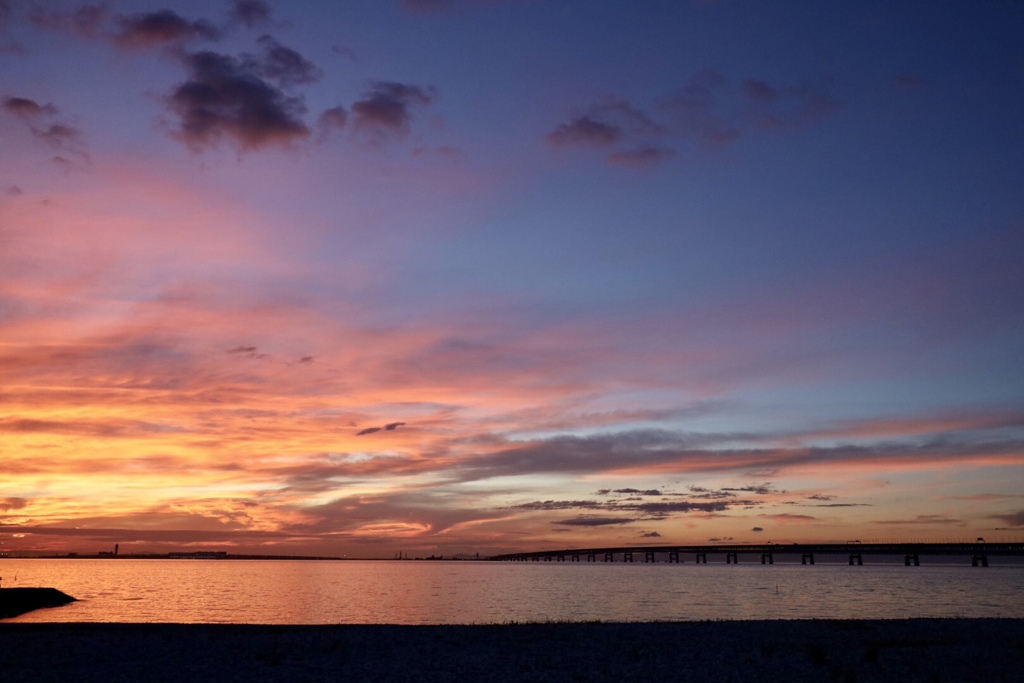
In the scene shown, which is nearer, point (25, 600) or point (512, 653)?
point (512, 653)

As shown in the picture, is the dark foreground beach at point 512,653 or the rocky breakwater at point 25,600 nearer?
the dark foreground beach at point 512,653

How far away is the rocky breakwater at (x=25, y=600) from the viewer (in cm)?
5578

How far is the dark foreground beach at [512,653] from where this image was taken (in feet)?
83.5

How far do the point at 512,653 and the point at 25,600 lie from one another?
50524 millimetres

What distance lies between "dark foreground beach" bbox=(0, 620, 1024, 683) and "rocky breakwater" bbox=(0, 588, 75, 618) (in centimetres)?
1937

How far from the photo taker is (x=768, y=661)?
27.6m

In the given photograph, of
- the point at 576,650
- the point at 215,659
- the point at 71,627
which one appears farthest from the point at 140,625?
the point at 576,650

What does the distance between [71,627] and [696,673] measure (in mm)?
33743

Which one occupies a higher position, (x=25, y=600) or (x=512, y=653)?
(x=512, y=653)

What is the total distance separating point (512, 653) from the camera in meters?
30.5

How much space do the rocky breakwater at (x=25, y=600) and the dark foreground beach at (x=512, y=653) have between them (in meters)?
19.4

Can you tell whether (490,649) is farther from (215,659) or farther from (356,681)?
(215,659)

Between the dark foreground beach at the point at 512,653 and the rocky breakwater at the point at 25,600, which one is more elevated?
the dark foreground beach at the point at 512,653

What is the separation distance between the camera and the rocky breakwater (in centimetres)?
5578
